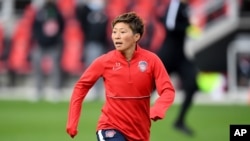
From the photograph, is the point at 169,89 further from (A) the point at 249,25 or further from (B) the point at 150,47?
(A) the point at 249,25

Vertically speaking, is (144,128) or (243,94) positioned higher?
(243,94)

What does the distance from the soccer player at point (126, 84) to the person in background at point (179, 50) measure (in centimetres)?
615

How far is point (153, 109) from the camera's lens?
8.58 m

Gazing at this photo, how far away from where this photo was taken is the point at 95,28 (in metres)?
23.3

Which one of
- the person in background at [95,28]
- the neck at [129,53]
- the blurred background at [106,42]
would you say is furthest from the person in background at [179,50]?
the blurred background at [106,42]

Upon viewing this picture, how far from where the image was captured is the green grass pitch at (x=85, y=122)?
1476cm

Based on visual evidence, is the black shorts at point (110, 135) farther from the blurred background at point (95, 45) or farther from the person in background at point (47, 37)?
the person in background at point (47, 37)

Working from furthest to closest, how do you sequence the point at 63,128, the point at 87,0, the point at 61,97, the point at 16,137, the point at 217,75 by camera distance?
the point at 87,0, the point at 217,75, the point at 61,97, the point at 63,128, the point at 16,137

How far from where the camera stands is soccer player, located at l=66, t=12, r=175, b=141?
891 cm

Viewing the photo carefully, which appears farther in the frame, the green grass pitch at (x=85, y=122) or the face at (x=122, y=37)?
the green grass pitch at (x=85, y=122)

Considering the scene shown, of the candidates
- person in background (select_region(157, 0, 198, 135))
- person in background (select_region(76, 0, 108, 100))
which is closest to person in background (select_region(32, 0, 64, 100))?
person in background (select_region(76, 0, 108, 100))

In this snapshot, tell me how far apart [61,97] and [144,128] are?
566 inches

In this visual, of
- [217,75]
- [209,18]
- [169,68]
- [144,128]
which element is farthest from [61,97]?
[144,128]

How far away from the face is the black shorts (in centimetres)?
74
